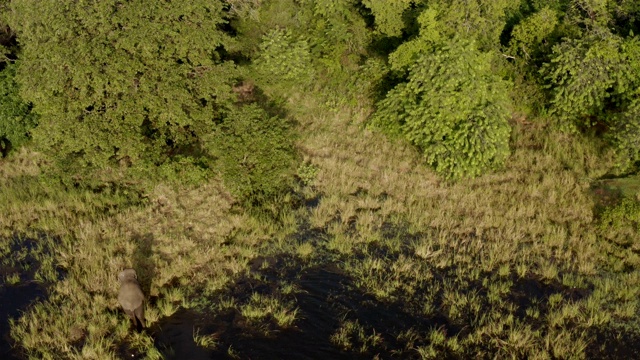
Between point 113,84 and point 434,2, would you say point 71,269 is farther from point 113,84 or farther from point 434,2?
point 434,2

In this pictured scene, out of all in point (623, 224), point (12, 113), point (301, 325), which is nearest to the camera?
point (301, 325)

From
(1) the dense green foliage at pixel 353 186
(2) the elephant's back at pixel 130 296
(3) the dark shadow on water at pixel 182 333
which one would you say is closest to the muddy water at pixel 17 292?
(1) the dense green foliage at pixel 353 186

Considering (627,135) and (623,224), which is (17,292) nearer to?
(623,224)

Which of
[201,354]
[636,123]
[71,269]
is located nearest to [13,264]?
[71,269]

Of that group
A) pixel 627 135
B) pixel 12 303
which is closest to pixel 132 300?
pixel 12 303

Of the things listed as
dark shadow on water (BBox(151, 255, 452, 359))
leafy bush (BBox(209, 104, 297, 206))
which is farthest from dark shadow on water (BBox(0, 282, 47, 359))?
leafy bush (BBox(209, 104, 297, 206))
